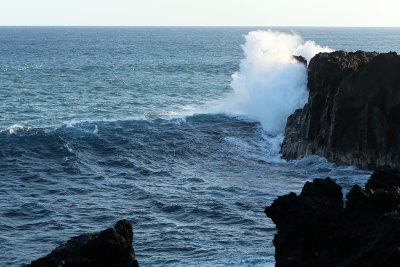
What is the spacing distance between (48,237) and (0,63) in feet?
323

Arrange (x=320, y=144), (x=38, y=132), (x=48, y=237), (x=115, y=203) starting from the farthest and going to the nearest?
1. (x=38, y=132)
2. (x=320, y=144)
3. (x=115, y=203)
4. (x=48, y=237)

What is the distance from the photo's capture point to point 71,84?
93.5 meters

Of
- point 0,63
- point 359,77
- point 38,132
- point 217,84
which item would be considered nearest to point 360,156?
point 359,77

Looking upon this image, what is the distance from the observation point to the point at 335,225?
814 inches

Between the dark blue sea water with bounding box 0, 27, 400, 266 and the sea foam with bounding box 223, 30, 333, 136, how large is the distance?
1.84 metres

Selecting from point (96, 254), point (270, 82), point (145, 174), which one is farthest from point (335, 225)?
point (270, 82)

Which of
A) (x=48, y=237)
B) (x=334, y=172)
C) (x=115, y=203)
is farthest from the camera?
(x=334, y=172)

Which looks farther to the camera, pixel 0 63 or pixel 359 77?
pixel 0 63

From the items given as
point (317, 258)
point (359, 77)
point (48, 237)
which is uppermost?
point (359, 77)

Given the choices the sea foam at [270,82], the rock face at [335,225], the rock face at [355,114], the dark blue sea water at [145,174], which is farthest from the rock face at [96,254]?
the sea foam at [270,82]

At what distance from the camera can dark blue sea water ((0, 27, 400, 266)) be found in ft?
103

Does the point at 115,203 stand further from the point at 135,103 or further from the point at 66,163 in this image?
the point at 135,103

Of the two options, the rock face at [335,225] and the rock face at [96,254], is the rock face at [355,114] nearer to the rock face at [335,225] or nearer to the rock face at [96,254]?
the rock face at [335,225]

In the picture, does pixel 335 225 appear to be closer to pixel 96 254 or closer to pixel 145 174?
pixel 96 254
